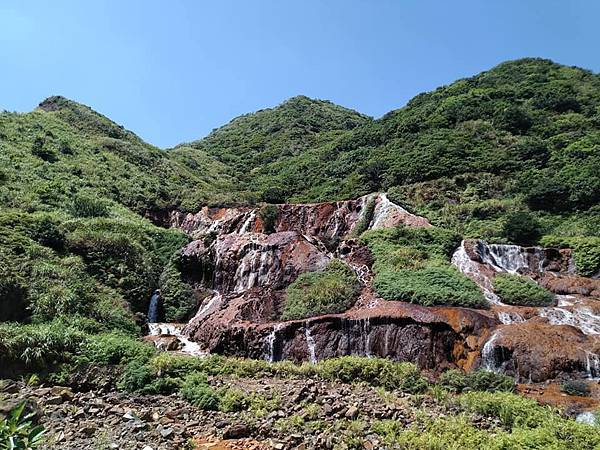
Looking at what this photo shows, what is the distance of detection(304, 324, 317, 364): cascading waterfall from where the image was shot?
1908cm

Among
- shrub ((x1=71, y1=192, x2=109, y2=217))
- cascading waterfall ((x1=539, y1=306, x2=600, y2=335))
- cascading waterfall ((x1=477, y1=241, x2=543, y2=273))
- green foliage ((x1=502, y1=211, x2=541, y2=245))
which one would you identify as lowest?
cascading waterfall ((x1=539, y1=306, x2=600, y2=335))

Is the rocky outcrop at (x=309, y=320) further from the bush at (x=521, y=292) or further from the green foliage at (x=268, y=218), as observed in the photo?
the bush at (x=521, y=292)

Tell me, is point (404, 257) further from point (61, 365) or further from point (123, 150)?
point (123, 150)

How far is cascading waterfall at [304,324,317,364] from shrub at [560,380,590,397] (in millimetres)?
9026

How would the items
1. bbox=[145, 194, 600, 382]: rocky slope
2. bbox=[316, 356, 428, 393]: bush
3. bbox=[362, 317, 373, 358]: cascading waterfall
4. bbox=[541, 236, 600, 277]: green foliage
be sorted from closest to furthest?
1. bbox=[316, 356, 428, 393]: bush
2. bbox=[145, 194, 600, 382]: rocky slope
3. bbox=[362, 317, 373, 358]: cascading waterfall
4. bbox=[541, 236, 600, 277]: green foliage

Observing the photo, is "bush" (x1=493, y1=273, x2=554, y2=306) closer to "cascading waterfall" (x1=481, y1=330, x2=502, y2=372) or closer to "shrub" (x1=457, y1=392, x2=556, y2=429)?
"cascading waterfall" (x1=481, y1=330, x2=502, y2=372)

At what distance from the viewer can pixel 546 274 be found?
25.6 m

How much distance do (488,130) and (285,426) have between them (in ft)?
149

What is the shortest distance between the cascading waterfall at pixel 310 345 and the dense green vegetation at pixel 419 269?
4243mm

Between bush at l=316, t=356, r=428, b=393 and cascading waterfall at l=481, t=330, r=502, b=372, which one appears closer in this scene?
bush at l=316, t=356, r=428, b=393

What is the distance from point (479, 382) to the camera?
593 inches

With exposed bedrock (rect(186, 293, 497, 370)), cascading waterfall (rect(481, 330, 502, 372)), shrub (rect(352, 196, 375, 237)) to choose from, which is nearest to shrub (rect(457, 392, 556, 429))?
cascading waterfall (rect(481, 330, 502, 372))

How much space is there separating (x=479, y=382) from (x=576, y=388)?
3.17 m

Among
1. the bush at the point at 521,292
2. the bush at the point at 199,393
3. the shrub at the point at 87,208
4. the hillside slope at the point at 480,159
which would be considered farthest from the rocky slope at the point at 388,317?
the shrub at the point at 87,208
